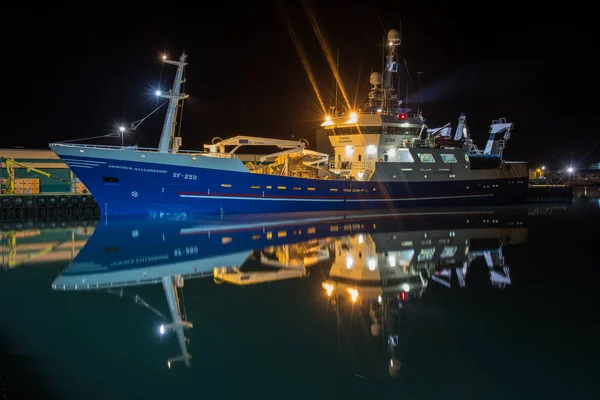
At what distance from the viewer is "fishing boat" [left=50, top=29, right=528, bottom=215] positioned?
21.3 m

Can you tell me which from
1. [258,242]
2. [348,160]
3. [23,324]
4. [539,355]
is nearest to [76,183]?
[348,160]

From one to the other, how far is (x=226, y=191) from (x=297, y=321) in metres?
17.1

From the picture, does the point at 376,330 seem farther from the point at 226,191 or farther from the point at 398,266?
the point at 226,191

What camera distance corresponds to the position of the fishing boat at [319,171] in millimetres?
21328

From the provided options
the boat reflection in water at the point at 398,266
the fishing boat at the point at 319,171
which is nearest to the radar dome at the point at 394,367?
the boat reflection in water at the point at 398,266

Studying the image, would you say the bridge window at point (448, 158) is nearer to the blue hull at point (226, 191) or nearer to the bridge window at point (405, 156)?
the blue hull at point (226, 191)

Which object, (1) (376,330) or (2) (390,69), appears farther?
(2) (390,69)

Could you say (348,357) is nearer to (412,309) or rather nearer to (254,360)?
(254,360)

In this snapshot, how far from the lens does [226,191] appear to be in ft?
75.9

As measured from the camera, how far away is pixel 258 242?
1380 cm

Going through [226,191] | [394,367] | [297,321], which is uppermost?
[226,191]

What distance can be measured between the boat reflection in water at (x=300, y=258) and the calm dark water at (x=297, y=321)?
0.06 m

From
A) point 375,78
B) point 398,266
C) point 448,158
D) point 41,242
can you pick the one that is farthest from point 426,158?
point 41,242

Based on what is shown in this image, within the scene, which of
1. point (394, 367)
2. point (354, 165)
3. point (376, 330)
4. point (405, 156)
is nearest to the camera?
point (394, 367)
